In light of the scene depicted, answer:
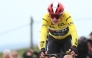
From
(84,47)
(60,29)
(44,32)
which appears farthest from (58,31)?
(84,47)

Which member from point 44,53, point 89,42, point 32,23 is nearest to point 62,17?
point 44,53

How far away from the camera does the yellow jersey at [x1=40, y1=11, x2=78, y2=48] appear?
12.0 metres

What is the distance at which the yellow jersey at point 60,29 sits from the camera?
12.0 metres

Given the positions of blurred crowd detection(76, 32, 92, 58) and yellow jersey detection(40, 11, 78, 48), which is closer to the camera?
yellow jersey detection(40, 11, 78, 48)

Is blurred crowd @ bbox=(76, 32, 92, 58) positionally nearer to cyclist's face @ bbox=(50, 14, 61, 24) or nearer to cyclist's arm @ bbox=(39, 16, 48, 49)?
cyclist's arm @ bbox=(39, 16, 48, 49)

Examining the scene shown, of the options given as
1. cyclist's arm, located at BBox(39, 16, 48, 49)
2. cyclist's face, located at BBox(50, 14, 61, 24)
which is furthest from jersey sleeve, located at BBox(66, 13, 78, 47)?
cyclist's arm, located at BBox(39, 16, 48, 49)

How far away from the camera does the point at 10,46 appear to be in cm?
3269

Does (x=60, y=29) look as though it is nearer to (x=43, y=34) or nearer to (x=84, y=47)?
(x=43, y=34)

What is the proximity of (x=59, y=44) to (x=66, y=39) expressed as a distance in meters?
0.28

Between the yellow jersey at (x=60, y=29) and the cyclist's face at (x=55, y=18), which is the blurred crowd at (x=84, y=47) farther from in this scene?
the cyclist's face at (x=55, y=18)

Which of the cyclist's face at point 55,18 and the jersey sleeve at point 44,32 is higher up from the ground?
the cyclist's face at point 55,18

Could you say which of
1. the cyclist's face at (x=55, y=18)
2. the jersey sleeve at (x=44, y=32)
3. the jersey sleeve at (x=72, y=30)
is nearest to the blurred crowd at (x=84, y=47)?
the jersey sleeve at (x=72, y=30)

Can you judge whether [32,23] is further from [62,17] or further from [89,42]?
[62,17]

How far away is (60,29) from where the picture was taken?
1275 centimetres
